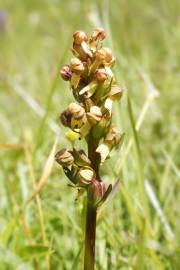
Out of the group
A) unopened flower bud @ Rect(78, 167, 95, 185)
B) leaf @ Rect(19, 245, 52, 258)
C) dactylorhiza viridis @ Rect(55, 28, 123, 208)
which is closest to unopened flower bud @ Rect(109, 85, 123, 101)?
dactylorhiza viridis @ Rect(55, 28, 123, 208)

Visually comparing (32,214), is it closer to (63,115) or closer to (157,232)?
(157,232)

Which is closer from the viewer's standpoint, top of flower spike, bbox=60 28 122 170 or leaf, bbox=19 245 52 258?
top of flower spike, bbox=60 28 122 170

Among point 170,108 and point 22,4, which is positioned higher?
point 170,108

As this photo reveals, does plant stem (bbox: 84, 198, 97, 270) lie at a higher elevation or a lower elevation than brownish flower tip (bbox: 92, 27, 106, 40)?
lower

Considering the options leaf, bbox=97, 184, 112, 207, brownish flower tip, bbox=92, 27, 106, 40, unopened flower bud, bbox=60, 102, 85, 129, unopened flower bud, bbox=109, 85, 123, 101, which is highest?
brownish flower tip, bbox=92, 27, 106, 40

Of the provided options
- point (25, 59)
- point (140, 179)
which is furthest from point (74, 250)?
point (25, 59)

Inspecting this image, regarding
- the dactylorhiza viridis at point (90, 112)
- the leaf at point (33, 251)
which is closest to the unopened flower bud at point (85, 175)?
the dactylorhiza viridis at point (90, 112)

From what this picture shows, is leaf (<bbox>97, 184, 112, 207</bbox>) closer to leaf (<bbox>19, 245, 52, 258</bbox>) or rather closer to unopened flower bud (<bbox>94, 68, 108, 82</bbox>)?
unopened flower bud (<bbox>94, 68, 108, 82</bbox>)

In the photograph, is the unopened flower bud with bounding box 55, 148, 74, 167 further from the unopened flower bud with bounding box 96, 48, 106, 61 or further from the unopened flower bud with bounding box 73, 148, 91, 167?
the unopened flower bud with bounding box 96, 48, 106, 61
